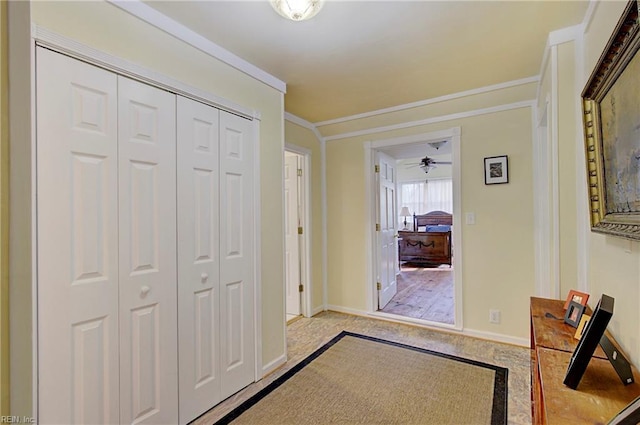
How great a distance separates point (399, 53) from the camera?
2.14m

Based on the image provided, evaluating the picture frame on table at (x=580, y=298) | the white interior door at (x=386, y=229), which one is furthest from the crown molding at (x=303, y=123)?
the picture frame on table at (x=580, y=298)

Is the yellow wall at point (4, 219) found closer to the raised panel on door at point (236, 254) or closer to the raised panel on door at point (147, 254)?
the raised panel on door at point (147, 254)

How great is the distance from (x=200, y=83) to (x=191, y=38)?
251 millimetres

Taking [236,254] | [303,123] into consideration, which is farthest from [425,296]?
[236,254]

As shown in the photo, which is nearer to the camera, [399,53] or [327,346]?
[399,53]

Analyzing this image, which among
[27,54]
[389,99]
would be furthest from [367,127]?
[27,54]

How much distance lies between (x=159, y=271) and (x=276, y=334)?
1.15 m

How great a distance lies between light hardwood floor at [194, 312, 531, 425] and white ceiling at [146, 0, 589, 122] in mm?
2284

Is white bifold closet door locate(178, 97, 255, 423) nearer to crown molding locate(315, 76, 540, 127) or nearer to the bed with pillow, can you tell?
crown molding locate(315, 76, 540, 127)

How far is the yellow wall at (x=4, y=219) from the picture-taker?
44cm

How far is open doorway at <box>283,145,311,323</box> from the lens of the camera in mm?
3623

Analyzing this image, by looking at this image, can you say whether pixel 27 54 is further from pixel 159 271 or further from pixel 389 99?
pixel 389 99

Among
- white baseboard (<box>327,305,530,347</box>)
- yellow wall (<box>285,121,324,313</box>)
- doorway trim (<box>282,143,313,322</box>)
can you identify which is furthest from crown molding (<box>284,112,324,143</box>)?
white baseboard (<box>327,305,530,347</box>)

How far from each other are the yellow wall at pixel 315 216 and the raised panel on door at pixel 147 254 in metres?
2.03
